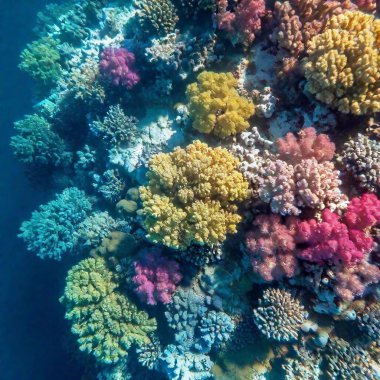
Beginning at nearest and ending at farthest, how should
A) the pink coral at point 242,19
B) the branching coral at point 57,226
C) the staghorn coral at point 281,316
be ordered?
the staghorn coral at point 281,316, the pink coral at point 242,19, the branching coral at point 57,226

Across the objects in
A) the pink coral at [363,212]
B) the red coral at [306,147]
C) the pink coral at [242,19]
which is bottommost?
the pink coral at [363,212]

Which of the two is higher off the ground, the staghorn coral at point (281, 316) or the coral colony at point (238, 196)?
the coral colony at point (238, 196)

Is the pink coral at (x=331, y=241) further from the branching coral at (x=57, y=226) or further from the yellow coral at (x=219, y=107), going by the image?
the branching coral at (x=57, y=226)

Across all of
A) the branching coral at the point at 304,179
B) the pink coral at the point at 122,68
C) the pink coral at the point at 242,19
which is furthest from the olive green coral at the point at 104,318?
the pink coral at the point at 242,19

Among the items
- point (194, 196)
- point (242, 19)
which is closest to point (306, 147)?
point (194, 196)

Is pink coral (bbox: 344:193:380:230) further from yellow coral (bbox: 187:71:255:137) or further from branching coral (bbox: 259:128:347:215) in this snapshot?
yellow coral (bbox: 187:71:255:137)

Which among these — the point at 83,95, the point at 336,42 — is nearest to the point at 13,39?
the point at 83,95

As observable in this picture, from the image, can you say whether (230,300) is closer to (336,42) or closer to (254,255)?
(254,255)

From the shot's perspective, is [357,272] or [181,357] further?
[181,357]
